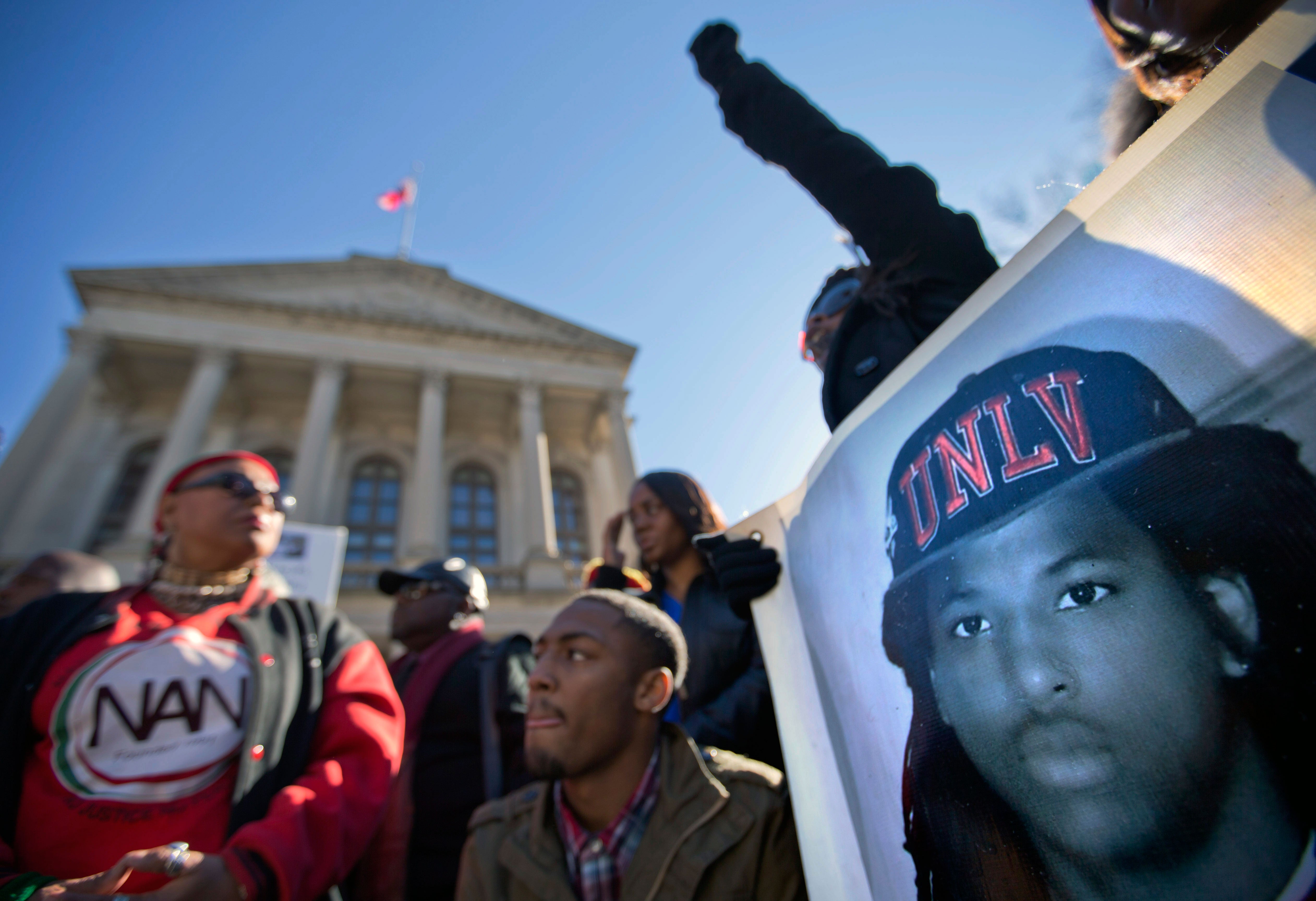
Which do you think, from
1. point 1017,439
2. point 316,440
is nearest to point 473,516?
point 316,440

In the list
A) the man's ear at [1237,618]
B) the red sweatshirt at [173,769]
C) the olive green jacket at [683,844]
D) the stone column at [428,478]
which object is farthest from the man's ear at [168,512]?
the stone column at [428,478]

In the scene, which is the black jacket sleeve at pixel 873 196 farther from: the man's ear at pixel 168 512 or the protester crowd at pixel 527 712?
the man's ear at pixel 168 512

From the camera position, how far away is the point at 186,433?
41.0 ft

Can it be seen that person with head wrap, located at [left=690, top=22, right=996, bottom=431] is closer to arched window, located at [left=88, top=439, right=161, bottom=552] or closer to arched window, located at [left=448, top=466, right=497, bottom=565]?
arched window, located at [left=448, top=466, right=497, bottom=565]

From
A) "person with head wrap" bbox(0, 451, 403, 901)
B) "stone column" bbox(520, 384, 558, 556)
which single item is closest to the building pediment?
"stone column" bbox(520, 384, 558, 556)

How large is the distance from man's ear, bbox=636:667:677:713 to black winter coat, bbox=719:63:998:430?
2.82 feet

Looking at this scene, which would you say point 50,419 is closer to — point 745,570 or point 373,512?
point 373,512

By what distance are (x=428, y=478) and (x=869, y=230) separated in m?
13.2

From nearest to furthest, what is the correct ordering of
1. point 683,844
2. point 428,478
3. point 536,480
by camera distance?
1. point 683,844
2. point 428,478
3. point 536,480

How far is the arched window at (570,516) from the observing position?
15.7 m

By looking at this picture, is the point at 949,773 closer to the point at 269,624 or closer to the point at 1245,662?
the point at 1245,662

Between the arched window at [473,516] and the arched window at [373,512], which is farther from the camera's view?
the arched window at [473,516]

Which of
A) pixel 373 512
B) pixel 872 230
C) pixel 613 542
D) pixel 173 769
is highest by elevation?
pixel 373 512

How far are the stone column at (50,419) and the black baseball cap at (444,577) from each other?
1186 centimetres
